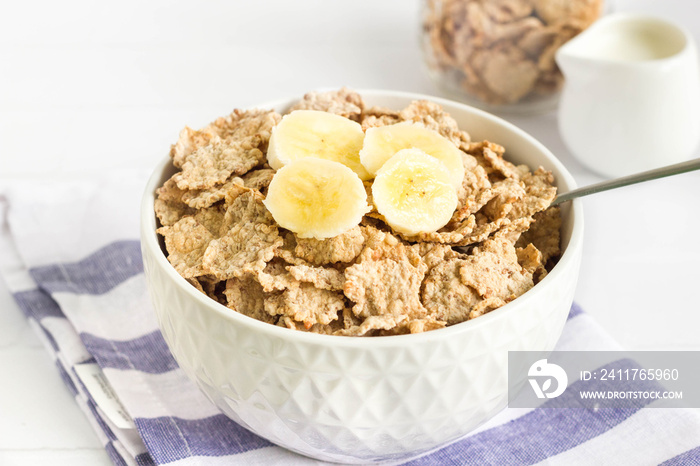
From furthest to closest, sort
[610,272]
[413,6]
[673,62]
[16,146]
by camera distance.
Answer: [413,6] → [16,146] → [673,62] → [610,272]

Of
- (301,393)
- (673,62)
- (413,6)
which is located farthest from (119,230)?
(413,6)

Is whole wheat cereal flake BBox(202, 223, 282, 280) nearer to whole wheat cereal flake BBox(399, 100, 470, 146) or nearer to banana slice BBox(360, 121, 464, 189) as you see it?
banana slice BBox(360, 121, 464, 189)

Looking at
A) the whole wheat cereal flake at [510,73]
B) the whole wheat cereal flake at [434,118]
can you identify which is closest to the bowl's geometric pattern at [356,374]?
the whole wheat cereal flake at [434,118]

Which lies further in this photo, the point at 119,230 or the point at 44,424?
the point at 119,230

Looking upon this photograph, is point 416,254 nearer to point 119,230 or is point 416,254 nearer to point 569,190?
point 569,190

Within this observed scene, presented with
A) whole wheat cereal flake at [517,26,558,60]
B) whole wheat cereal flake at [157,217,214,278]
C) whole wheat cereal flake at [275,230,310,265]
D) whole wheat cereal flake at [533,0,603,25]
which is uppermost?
whole wheat cereal flake at [157,217,214,278]

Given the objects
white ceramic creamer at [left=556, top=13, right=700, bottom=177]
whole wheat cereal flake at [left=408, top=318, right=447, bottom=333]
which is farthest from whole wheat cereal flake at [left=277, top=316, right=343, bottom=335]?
white ceramic creamer at [left=556, top=13, right=700, bottom=177]

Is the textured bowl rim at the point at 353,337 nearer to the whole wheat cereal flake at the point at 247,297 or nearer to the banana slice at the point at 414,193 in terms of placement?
the whole wheat cereal flake at the point at 247,297
